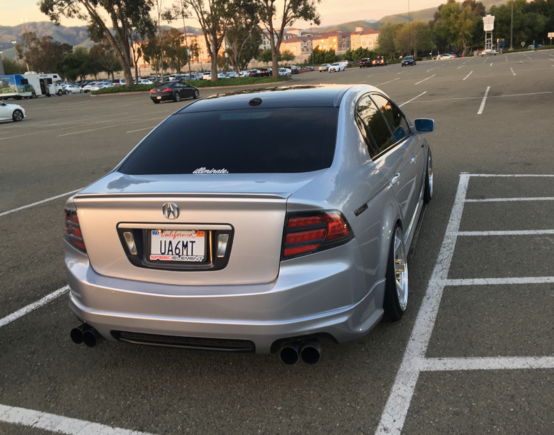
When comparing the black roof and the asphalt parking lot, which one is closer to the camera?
the asphalt parking lot

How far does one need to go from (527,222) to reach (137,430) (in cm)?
448

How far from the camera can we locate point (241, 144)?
11.0 feet

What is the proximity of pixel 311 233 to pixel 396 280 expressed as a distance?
111 centimetres


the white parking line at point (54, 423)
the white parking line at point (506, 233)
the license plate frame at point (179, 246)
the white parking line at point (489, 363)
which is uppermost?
the license plate frame at point (179, 246)

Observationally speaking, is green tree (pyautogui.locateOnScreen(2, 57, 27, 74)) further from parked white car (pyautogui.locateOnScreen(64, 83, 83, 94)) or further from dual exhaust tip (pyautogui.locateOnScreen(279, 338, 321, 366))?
dual exhaust tip (pyautogui.locateOnScreen(279, 338, 321, 366))

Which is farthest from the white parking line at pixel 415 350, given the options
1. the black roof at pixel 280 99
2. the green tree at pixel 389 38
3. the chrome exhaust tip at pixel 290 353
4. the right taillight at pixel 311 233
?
the green tree at pixel 389 38

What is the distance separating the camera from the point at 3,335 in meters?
3.82

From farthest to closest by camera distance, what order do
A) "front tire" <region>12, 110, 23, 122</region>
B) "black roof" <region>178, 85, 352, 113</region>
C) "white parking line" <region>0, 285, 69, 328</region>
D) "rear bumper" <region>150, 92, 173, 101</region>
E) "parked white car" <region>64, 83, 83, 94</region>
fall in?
"parked white car" <region>64, 83, 83, 94</region> < "rear bumper" <region>150, 92, 173, 101</region> < "front tire" <region>12, 110, 23, 122</region> < "white parking line" <region>0, 285, 69, 328</region> < "black roof" <region>178, 85, 352, 113</region>

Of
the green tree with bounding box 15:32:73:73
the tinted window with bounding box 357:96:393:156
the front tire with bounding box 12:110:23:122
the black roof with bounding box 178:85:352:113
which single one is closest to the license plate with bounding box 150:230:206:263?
the black roof with bounding box 178:85:352:113

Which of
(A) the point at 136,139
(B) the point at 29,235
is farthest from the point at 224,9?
(B) the point at 29,235

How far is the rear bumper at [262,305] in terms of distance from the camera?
260 cm

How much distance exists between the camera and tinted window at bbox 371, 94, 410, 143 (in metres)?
4.50

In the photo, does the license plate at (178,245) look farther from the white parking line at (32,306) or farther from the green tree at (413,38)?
the green tree at (413,38)

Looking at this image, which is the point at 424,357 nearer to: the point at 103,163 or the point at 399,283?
the point at 399,283
